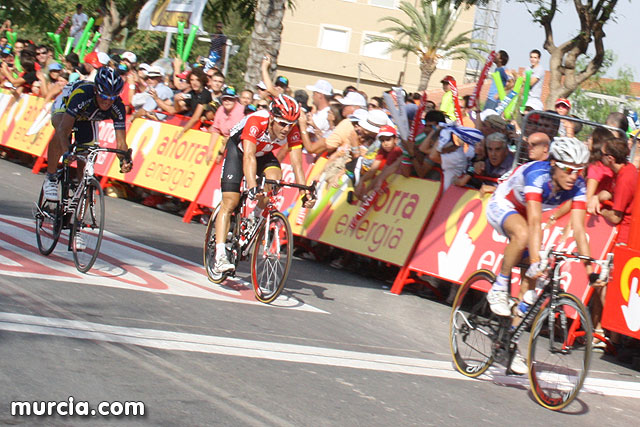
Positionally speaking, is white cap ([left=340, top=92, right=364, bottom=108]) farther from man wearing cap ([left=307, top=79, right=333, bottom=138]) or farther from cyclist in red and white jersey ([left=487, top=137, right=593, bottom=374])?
cyclist in red and white jersey ([left=487, top=137, right=593, bottom=374])

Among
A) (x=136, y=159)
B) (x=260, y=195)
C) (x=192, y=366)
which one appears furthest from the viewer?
(x=136, y=159)

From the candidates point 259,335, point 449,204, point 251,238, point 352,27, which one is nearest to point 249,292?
point 251,238

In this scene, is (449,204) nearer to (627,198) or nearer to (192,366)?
(627,198)

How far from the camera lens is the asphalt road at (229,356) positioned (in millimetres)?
5191

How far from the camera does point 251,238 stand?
9.08 m

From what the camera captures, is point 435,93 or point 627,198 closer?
point 627,198

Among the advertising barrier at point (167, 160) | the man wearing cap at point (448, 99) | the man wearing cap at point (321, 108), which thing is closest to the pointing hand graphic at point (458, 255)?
the man wearing cap at point (321, 108)

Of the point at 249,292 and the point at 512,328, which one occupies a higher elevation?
the point at 512,328

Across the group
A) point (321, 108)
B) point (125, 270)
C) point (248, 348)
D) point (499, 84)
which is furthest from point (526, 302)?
point (499, 84)

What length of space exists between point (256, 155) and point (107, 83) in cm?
169

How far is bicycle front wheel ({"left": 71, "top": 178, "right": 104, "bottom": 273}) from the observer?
8609mm

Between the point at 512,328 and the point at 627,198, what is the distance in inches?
133

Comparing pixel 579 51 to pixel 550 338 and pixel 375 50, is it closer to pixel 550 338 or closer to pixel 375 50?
pixel 550 338

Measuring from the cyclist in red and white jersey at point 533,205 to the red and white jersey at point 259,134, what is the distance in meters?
2.70
